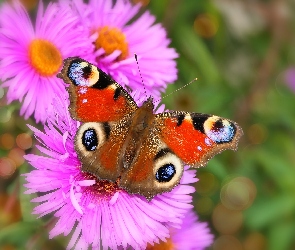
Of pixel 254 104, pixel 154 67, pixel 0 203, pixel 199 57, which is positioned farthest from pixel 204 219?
pixel 154 67

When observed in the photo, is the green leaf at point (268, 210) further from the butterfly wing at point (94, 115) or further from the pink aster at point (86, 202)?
the butterfly wing at point (94, 115)

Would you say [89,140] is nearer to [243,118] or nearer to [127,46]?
[127,46]

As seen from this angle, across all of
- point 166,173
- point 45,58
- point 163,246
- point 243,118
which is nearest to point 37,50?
point 45,58

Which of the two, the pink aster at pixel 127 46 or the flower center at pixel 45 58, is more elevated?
the pink aster at pixel 127 46

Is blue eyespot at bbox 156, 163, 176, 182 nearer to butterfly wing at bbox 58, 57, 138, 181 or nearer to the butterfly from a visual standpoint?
the butterfly

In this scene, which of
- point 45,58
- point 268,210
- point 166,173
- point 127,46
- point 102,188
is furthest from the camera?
point 268,210

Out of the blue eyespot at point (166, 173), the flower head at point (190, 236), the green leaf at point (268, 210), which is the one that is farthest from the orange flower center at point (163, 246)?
the green leaf at point (268, 210)
